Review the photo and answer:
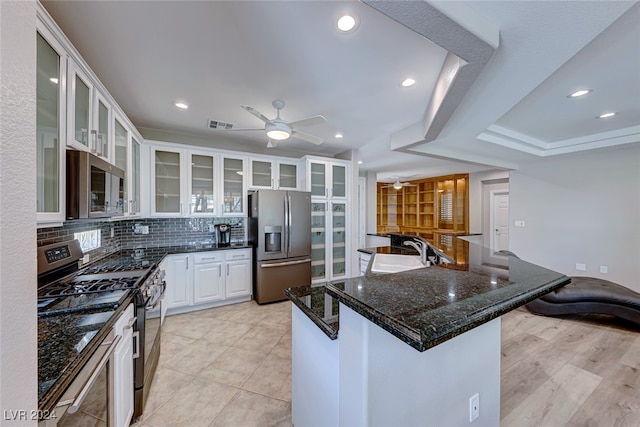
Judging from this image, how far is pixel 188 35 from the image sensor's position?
1.69m

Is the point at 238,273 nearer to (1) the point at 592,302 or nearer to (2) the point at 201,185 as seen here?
(2) the point at 201,185

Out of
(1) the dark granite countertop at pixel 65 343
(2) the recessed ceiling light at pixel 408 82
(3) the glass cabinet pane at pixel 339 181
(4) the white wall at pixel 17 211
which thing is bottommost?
(1) the dark granite countertop at pixel 65 343

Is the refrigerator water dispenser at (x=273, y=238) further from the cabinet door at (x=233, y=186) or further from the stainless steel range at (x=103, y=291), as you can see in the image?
the stainless steel range at (x=103, y=291)

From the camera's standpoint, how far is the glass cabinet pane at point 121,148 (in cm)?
230

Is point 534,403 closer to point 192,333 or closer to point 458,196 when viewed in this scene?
point 192,333

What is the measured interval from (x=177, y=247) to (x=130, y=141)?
156cm

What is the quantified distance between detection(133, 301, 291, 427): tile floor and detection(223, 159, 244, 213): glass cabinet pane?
1.61 metres

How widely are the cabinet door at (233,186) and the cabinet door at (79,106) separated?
6.69 feet

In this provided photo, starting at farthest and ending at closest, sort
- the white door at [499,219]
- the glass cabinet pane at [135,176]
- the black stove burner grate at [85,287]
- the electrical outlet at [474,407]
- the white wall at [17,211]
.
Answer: the white door at [499,219], the glass cabinet pane at [135,176], the black stove burner grate at [85,287], the electrical outlet at [474,407], the white wall at [17,211]

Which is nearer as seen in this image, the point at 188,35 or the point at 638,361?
the point at 188,35

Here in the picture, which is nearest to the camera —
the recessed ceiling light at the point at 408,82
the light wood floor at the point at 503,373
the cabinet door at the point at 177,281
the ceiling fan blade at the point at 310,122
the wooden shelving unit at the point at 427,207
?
the light wood floor at the point at 503,373

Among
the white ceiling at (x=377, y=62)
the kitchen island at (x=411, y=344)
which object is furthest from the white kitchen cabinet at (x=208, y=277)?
the kitchen island at (x=411, y=344)

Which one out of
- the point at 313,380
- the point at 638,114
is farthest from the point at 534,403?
the point at 638,114

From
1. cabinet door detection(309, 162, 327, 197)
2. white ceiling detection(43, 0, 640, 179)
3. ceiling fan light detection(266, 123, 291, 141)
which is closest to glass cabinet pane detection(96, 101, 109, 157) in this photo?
white ceiling detection(43, 0, 640, 179)
